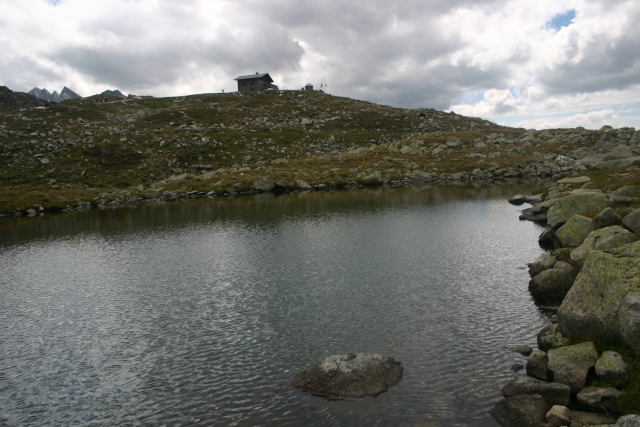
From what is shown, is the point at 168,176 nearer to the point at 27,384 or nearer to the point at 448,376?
the point at 27,384

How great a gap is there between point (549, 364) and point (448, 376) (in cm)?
474

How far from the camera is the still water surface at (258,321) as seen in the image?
1942 centimetres

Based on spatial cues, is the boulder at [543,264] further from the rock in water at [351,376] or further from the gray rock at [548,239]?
the rock in water at [351,376]

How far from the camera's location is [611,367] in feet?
57.5

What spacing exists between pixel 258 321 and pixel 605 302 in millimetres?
20665

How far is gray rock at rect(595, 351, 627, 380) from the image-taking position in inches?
680

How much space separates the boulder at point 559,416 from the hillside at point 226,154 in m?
85.4

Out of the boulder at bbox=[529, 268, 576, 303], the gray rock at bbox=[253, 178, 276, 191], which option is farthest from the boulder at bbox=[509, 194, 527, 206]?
the gray rock at bbox=[253, 178, 276, 191]

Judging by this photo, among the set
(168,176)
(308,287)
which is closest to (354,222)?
(308,287)

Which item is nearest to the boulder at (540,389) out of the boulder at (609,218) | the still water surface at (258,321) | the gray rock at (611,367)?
the still water surface at (258,321)

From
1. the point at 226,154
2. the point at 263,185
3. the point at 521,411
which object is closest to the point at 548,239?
the point at 521,411

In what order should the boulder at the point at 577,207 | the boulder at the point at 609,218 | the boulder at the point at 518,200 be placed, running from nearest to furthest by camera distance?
the boulder at the point at 609,218
the boulder at the point at 577,207
the boulder at the point at 518,200

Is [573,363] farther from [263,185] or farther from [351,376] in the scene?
[263,185]

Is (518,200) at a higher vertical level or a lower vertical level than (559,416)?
higher
